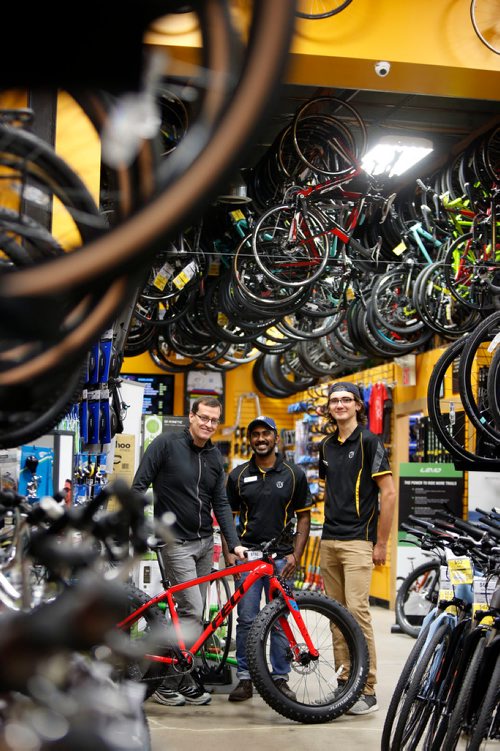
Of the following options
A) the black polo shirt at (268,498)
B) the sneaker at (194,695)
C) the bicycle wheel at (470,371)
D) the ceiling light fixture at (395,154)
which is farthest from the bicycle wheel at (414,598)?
the ceiling light fixture at (395,154)

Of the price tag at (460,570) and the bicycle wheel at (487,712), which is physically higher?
the price tag at (460,570)

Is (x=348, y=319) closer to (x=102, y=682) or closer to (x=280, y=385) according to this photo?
(x=280, y=385)

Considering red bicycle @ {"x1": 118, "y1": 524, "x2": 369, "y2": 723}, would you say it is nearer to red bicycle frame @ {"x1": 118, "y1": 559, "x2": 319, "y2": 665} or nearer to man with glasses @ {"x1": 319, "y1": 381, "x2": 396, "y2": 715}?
red bicycle frame @ {"x1": 118, "y1": 559, "x2": 319, "y2": 665}

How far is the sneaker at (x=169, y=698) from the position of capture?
580cm

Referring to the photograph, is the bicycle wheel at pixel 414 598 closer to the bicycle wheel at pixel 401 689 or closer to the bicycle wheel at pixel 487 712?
the bicycle wheel at pixel 401 689

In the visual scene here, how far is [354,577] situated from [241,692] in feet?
3.47

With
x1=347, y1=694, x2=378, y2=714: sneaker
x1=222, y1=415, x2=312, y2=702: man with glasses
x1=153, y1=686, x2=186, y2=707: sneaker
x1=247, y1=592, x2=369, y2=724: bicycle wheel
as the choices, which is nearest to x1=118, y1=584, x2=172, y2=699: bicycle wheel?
x1=153, y1=686, x2=186, y2=707: sneaker

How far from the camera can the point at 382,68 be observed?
5.81m

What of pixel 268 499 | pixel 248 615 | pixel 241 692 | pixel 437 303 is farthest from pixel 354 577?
pixel 437 303

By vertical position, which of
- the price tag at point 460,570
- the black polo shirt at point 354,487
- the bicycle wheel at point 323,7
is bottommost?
the price tag at point 460,570

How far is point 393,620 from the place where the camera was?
410 inches

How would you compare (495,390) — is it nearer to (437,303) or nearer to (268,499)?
(268,499)

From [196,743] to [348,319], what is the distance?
22.1 feet

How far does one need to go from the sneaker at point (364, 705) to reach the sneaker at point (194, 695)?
2.95 ft
